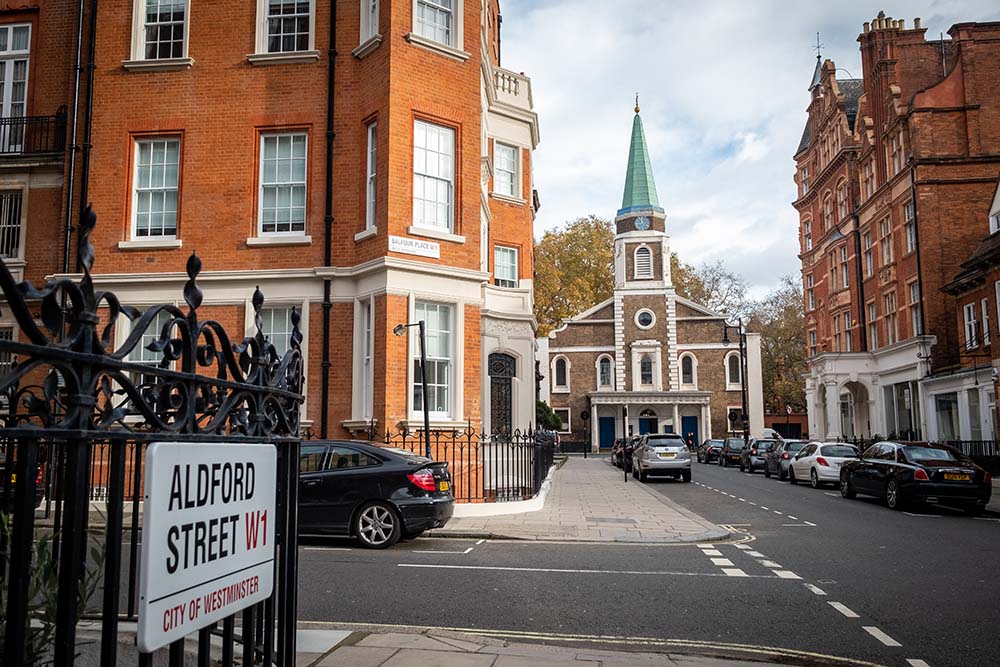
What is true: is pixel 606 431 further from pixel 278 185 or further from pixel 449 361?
pixel 278 185

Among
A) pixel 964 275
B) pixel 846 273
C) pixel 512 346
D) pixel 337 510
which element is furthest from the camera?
pixel 846 273

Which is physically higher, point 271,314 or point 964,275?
point 964,275

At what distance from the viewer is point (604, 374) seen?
69.1 metres

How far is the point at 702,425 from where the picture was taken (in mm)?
65750

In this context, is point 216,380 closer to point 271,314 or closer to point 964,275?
point 271,314

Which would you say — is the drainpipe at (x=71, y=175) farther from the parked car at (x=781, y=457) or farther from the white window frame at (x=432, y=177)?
the parked car at (x=781, y=457)

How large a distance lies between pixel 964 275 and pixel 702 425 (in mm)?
36570

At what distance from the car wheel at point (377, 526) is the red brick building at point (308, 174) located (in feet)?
15.7

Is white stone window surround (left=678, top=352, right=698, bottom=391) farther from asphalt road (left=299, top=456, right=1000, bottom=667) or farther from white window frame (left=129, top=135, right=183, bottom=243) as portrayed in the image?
white window frame (left=129, top=135, right=183, bottom=243)

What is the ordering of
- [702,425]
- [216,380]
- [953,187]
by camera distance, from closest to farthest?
[216,380] → [953,187] → [702,425]

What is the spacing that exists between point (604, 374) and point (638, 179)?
54.6 feet

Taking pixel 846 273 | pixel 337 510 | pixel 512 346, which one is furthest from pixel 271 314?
pixel 846 273

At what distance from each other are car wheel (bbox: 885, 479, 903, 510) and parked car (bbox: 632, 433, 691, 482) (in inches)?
400

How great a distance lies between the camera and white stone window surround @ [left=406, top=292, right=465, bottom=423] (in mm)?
16719
